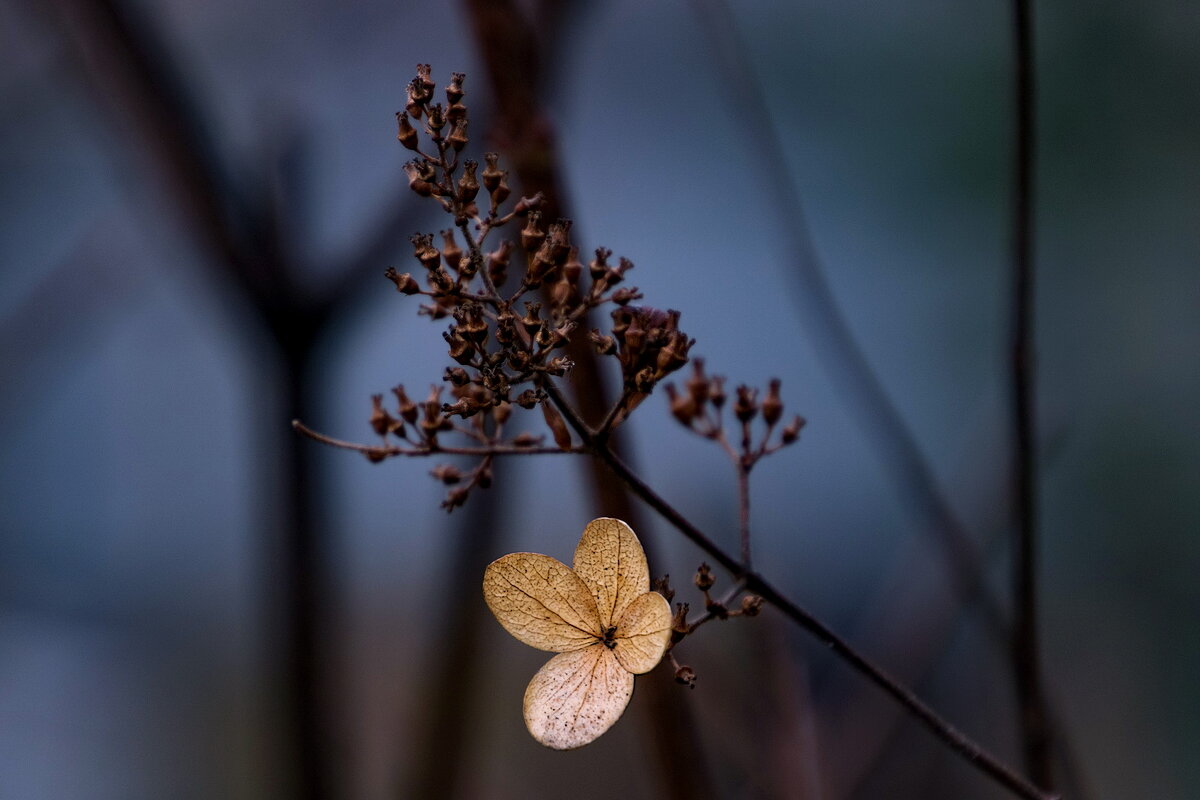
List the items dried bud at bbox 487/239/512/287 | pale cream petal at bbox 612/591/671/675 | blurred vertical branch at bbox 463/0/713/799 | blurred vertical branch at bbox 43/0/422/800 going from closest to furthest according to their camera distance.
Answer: pale cream petal at bbox 612/591/671/675 → dried bud at bbox 487/239/512/287 → blurred vertical branch at bbox 463/0/713/799 → blurred vertical branch at bbox 43/0/422/800

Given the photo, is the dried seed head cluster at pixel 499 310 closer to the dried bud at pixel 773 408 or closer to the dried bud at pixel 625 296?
the dried bud at pixel 625 296

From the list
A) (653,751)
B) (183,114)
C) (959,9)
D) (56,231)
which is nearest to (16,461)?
(56,231)

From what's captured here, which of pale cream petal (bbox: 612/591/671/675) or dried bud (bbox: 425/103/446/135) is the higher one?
dried bud (bbox: 425/103/446/135)

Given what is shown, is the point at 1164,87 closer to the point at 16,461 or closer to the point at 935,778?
the point at 935,778

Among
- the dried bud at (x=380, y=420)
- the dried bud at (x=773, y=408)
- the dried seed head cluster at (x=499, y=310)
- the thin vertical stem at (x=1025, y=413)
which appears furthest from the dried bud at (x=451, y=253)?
Result: the thin vertical stem at (x=1025, y=413)

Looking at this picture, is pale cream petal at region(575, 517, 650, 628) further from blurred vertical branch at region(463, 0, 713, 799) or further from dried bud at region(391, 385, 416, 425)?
blurred vertical branch at region(463, 0, 713, 799)

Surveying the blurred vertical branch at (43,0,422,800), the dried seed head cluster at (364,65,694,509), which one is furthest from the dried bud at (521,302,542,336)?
the blurred vertical branch at (43,0,422,800)

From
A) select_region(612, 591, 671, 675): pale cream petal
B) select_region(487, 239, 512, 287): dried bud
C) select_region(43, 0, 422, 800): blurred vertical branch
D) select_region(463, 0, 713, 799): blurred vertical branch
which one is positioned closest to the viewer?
select_region(612, 591, 671, 675): pale cream petal
